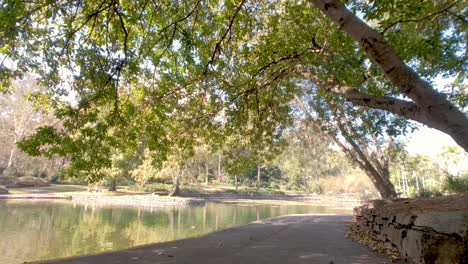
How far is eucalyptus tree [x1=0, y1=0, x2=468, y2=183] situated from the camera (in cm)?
507

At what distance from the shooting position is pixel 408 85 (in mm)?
4367

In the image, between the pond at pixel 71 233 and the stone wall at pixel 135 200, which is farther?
the stone wall at pixel 135 200

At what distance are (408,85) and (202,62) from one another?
612 centimetres

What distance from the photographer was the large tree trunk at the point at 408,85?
4020 millimetres

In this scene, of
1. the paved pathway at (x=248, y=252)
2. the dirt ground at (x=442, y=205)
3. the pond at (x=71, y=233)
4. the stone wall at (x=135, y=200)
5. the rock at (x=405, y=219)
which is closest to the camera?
the dirt ground at (x=442, y=205)

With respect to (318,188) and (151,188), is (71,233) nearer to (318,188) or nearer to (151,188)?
(151,188)

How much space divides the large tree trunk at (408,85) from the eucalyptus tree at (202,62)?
0.05ft

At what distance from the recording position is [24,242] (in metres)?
10.8

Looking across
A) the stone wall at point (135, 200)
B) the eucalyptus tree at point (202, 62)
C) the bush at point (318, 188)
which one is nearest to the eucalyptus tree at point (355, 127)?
the eucalyptus tree at point (202, 62)

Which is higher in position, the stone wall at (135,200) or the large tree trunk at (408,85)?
the large tree trunk at (408,85)

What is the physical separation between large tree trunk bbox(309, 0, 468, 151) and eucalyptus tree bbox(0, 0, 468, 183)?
0.02m

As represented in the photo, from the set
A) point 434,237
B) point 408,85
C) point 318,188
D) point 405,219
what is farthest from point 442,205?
point 318,188

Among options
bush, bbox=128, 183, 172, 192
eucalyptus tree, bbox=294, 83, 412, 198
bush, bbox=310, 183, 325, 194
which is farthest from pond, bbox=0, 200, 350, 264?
bush, bbox=310, 183, 325, 194

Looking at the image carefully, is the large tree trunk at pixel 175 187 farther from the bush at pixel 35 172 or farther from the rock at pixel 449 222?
the rock at pixel 449 222
